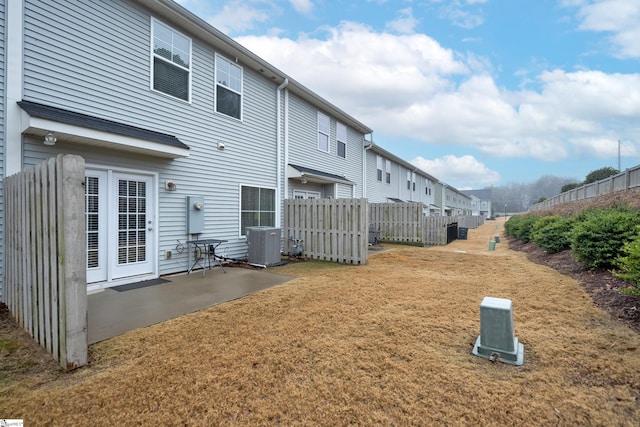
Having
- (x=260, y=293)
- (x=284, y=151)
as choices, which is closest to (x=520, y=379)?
(x=260, y=293)

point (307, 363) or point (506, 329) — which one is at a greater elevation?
point (506, 329)

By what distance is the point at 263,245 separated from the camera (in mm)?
7633

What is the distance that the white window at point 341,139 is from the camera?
13.2 meters

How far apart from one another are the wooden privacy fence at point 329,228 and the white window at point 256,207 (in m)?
0.48

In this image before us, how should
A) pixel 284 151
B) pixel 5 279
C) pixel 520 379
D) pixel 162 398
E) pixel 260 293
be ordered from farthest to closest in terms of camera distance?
pixel 284 151 < pixel 260 293 < pixel 5 279 < pixel 520 379 < pixel 162 398

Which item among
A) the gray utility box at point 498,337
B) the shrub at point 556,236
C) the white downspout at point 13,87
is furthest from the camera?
the shrub at point 556,236

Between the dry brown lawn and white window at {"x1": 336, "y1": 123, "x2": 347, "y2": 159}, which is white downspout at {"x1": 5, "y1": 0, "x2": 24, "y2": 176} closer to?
the dry brown lawn

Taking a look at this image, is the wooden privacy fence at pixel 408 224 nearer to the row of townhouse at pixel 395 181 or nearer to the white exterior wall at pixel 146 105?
the row of townhouse at pixel 395 181

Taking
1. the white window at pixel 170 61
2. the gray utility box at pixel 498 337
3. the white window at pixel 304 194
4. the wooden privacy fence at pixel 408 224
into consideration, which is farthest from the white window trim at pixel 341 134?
the gray utility box at pixel 498 337

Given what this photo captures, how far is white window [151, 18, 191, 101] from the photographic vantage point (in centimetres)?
631

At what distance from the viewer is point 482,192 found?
90.0 meters

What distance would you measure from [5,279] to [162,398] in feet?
12.8

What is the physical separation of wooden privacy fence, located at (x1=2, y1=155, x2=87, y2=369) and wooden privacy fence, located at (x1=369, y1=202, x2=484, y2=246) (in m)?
13.0

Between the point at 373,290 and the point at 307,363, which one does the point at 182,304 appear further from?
the point at 373,290
